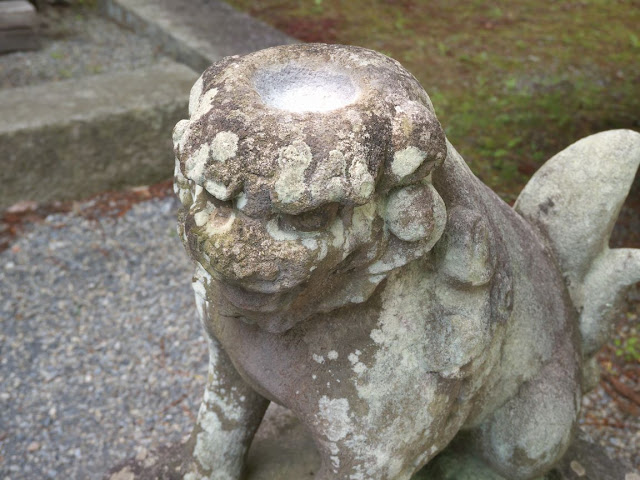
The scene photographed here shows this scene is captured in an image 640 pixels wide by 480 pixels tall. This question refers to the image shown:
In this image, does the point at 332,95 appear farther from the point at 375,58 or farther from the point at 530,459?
the point at 530,459

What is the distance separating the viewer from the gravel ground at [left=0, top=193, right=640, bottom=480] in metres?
2.24

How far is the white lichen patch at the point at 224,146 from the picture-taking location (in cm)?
89

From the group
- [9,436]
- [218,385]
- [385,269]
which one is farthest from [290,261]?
[9,436]

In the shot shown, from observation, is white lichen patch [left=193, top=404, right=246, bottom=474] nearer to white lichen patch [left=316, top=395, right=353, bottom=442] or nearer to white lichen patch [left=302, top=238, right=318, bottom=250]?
white lichen patch [left=316, top=395, right=353, bottom=442]

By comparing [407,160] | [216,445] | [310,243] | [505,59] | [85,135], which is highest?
[407,160]

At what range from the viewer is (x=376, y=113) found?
93 cm

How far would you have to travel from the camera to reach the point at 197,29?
4184 mm

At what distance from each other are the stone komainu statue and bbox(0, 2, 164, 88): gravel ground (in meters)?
3.43

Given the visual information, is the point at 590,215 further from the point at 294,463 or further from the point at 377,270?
the point at 294,463

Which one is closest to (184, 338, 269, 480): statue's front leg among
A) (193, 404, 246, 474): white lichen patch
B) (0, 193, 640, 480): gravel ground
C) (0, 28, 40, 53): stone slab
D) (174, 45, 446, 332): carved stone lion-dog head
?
(193, 404, 246, 474): white lichen patch

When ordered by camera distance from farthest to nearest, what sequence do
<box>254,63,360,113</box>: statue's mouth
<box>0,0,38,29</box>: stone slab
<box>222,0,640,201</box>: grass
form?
<box>0,0,38,29</box>: stone slab → <box>222,0,640,201</box>: grass → <box>254,63,360,113</box>: statue's mouth

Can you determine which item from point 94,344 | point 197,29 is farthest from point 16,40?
point 94,344

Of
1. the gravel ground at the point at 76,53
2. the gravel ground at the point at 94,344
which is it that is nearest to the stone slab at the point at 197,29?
the gravel ground at the point at 76,53

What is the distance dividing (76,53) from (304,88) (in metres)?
4.04
